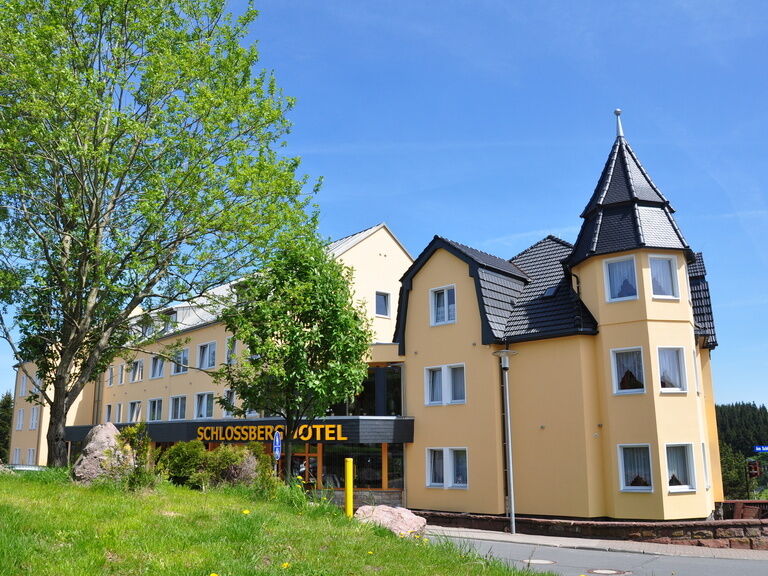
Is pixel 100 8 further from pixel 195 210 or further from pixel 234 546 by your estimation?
pixel 234 546

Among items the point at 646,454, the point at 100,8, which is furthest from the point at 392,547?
the point at 100,8

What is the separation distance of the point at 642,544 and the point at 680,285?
322 inches

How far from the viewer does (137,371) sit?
46344 millimetres

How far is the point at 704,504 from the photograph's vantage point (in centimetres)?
2073

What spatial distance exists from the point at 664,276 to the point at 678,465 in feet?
18.9

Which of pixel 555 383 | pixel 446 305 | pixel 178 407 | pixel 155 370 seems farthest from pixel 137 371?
pixel 555 383

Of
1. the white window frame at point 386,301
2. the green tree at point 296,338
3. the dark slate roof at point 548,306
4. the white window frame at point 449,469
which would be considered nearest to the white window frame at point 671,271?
the dark slate roof at point 548,306

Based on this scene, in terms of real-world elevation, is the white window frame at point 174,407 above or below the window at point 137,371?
below

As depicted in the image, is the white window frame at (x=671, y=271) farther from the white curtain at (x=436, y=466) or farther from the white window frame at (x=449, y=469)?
the white curtain at (x=436, y=466)

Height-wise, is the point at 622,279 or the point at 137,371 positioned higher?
the point at 622,279

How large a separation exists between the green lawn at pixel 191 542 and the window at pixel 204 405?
26973 millimetres

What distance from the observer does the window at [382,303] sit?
118ft

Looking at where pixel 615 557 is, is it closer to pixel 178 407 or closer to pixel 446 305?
pixel 446 305

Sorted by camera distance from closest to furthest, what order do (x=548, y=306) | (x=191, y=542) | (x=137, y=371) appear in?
(x=191, y=542), (x=548, y=306), (x=137, y=371)
